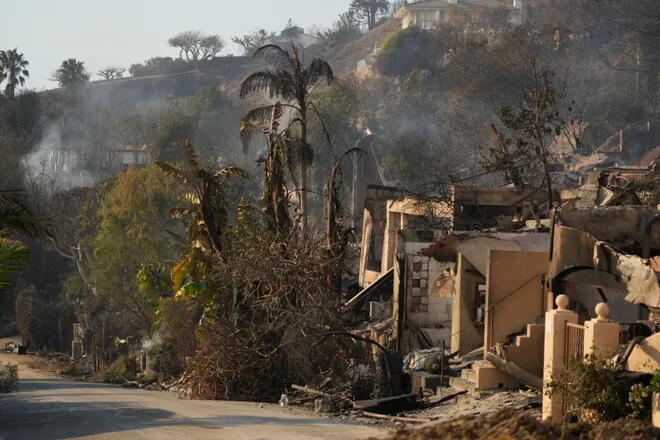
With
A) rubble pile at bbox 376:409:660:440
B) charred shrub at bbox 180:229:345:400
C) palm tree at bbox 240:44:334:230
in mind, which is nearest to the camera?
rubble pile at bbox 376:409:660:440

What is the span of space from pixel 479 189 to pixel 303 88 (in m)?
6.10

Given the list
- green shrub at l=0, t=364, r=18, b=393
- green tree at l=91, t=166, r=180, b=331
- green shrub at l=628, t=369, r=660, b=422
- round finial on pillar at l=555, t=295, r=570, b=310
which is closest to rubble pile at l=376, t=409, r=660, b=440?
green shrub at l=628, t=369, r=660, b=422

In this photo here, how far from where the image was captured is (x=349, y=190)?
6788 centimetres

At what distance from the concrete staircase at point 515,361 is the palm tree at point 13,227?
7451mm

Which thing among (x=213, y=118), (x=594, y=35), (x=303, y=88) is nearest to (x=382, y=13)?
(x=213, y=118)

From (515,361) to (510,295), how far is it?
225 cm

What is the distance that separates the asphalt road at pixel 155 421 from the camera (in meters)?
15.9

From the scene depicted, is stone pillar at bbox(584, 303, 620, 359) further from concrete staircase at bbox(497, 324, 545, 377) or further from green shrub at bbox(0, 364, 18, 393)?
green shrub at bbox(0, 364, 18, 393)

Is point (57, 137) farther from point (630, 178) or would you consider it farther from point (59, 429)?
point (59, 429)

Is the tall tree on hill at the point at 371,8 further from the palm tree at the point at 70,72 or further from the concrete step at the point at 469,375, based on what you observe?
the concrete step at the point at 469,375

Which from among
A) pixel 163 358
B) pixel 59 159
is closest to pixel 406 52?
pixel 59 159

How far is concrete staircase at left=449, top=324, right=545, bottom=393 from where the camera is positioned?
705 inches

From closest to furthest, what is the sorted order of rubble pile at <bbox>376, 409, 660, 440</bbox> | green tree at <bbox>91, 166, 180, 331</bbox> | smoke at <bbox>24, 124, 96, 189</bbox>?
1. rubble pile at <bbox>376, 409, 660, 440</bbox>
2. green tree at <bbox>91, 166, 180, 331</bbox>
3. smoke at <bbox>24, 124, 96, 189</bbox>

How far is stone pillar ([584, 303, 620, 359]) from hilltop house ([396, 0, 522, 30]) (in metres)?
92.5
